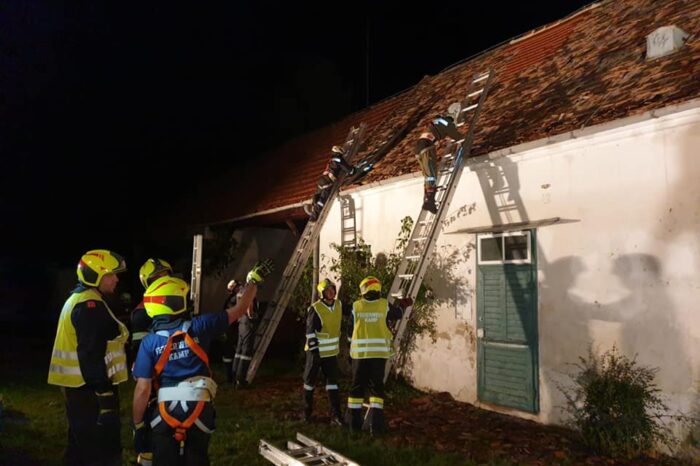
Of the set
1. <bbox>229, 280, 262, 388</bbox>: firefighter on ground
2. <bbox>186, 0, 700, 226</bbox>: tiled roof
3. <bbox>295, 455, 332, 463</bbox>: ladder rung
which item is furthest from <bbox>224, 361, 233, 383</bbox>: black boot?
<bbox>295, 455, 332, 463</bbox>: ladder rung

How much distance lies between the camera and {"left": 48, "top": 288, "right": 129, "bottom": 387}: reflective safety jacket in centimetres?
385

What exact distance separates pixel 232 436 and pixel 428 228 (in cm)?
379

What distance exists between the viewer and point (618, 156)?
6090 millimetres

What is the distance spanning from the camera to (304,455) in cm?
501

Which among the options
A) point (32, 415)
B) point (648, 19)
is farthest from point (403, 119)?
point (32, 415)

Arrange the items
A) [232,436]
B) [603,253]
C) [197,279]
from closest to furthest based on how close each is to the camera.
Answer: [232,436] < [603,253] < [197,279]

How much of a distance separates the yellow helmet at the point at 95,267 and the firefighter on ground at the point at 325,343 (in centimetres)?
301

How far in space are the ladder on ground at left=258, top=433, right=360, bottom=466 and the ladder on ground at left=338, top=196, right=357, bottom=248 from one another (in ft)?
16.6

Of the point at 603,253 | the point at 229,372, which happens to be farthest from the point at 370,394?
the point at 229,372

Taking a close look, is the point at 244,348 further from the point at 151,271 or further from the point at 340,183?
the point at 151,271

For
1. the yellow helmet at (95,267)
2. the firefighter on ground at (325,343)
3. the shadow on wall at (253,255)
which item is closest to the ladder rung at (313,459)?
the firefighter on ground at (325,343)

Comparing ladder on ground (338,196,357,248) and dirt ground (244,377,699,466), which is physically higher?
ladder on ground (338,196,357,248)

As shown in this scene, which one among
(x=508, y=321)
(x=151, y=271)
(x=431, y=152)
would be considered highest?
(x=431, y=152)

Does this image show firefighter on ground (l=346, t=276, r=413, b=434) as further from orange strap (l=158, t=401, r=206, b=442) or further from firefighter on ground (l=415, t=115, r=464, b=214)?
orange strap (l=158, t=401, r=206, b=442)
